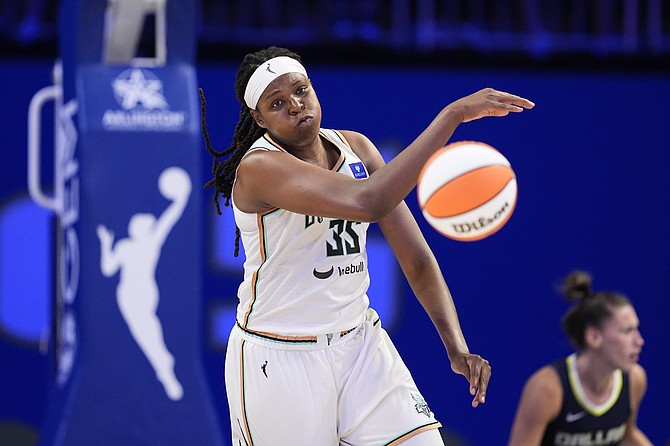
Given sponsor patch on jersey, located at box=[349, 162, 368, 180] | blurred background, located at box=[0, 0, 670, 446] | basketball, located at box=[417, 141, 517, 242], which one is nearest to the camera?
sponsor patch on jersey, located at box=[349, 162, 368, 180]

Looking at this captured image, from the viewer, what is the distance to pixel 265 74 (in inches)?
135

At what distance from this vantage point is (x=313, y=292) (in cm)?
339

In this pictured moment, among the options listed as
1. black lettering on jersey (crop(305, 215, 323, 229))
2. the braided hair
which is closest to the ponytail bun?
the braided hair

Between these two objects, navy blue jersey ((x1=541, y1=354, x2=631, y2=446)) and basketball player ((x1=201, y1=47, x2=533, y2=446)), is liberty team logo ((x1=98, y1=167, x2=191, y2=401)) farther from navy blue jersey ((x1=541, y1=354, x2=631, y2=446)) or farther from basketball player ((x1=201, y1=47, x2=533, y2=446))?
basketball player ((x1=201, y1=47, x2=533, y2=446))

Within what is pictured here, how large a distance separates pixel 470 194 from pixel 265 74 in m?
1.09

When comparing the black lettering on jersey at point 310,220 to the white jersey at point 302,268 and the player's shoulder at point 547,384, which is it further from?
the player's shoulder at point 547,384

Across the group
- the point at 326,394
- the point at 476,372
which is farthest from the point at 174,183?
the point at 476,372

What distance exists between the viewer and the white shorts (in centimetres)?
335

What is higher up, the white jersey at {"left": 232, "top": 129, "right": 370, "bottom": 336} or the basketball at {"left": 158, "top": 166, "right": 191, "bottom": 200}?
the white jersey at {"left": 232, "top": 129, "right": 370, "bottom": 336}

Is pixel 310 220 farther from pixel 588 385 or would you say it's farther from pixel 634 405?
pixel 634 405

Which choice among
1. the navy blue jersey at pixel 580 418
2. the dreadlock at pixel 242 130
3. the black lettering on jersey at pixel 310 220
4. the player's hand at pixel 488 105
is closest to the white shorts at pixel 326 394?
the black lettering on jersey at pixel 310 220

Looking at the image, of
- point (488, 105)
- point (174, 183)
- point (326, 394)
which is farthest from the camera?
point (174, 183)

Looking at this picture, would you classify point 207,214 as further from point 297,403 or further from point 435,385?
point 297,403

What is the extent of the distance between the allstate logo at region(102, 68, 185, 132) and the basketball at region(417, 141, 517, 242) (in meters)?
1.52
